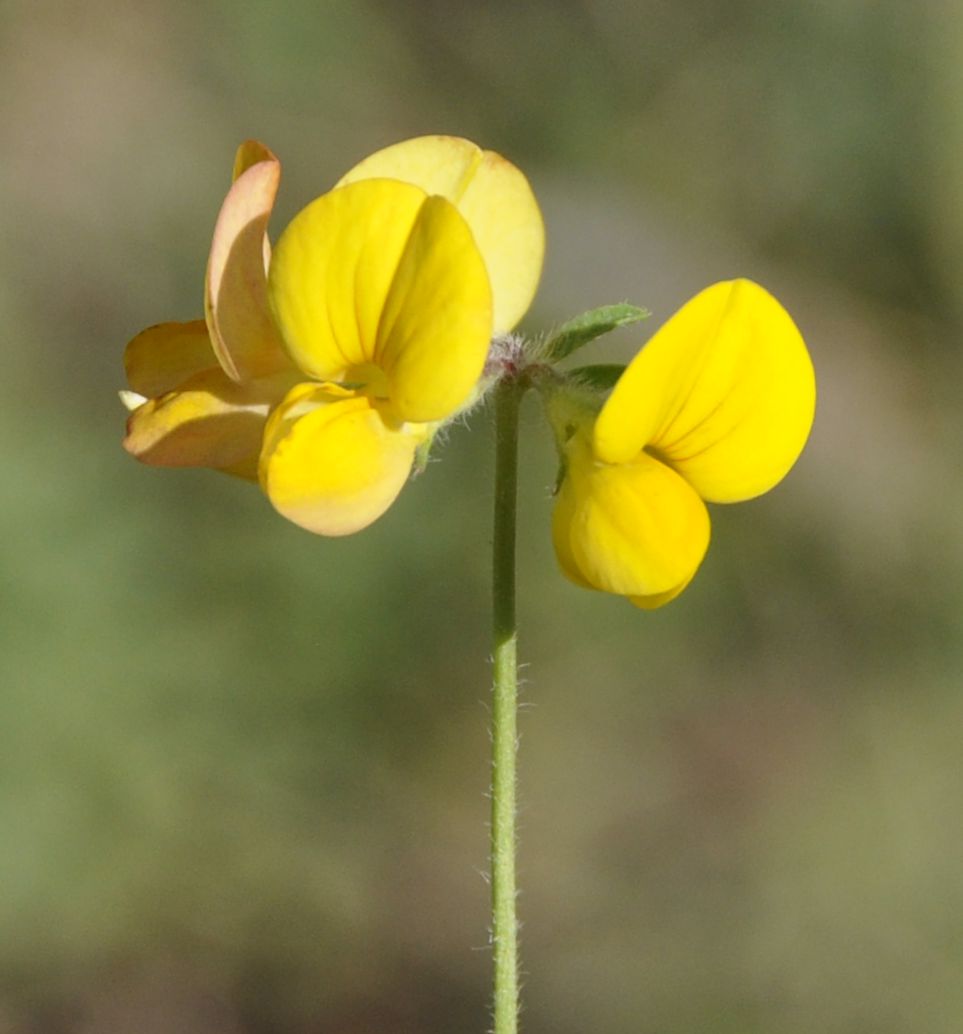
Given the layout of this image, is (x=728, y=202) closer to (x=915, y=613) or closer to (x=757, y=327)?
(x=915, y=613)

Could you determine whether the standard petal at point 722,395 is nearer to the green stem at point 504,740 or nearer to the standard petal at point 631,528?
the standard petal at point 631,528

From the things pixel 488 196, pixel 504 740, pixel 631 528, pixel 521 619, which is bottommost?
pixel 504 740

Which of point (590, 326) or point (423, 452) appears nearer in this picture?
point (590, 326)

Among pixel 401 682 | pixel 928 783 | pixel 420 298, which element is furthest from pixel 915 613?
pixel 420 298

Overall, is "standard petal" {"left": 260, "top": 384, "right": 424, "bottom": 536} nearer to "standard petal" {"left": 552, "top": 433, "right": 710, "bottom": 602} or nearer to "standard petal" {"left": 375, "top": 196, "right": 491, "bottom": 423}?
"standard petal" {"left": 375, "top": 196, "right": 491, "bottom": 423}

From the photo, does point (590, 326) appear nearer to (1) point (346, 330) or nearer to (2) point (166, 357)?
(1) point (346, 330)

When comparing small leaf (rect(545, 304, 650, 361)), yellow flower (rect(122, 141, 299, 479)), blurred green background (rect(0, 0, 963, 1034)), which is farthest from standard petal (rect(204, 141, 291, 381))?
blurred green background (rect(0, 0, 963, 1034))

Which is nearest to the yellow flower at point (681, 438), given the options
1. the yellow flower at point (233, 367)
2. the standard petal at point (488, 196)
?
the standard petal at point (488, 196)

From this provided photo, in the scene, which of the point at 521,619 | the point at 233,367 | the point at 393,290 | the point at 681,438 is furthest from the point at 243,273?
the point at 521,619
